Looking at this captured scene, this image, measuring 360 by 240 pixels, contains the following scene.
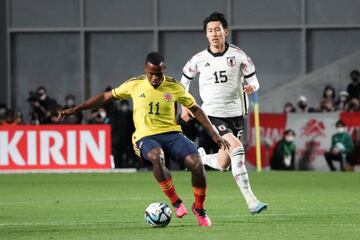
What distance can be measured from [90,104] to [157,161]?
3.05 feet

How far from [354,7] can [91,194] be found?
624 inches

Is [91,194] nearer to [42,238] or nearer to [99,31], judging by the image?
[42,238]

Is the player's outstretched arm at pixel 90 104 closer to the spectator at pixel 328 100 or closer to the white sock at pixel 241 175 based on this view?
the white sock at pixel 241 175

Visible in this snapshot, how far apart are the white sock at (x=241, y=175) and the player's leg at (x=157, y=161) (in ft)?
3.92

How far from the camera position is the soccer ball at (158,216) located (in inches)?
463

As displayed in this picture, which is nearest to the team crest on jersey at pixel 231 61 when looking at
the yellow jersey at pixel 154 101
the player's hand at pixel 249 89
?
the player's hand at pixel 249 89

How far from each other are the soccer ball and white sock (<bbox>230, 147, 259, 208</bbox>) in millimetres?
1517

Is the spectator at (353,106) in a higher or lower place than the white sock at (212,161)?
higher

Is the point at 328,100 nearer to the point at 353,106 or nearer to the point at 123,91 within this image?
the point at 353,106

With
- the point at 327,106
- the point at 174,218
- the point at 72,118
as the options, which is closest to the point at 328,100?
the point at 327,106

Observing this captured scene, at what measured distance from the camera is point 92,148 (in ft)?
80.2

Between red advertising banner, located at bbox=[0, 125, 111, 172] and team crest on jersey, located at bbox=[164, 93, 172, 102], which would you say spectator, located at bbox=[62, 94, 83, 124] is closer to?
red advertising banner, located at bbox=[0, 125, 111, 172]

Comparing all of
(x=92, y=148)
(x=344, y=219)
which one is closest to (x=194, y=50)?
(x=92, y=148)

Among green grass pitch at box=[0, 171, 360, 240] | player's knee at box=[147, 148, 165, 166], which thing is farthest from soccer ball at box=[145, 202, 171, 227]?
player's knee at box=[147, 148, 165, 166]
